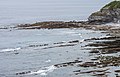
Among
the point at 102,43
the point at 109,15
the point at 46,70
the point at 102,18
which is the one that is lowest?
the point at 46,70

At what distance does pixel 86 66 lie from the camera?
6400cm

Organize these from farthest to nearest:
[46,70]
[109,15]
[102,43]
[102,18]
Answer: [102,18] < [109,15] < [102,43] < [46,70]

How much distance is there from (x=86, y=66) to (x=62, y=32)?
47732 millimetres

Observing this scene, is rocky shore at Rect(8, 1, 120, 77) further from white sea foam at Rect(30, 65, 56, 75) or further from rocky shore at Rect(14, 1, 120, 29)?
white sea foam at Rect(30, 65, 56, 75)

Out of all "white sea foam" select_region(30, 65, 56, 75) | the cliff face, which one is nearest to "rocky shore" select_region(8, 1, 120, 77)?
the cliff face

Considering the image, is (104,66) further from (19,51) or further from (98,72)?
(19,51)

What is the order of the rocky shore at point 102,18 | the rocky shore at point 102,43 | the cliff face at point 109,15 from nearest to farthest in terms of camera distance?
the rocky shore at point 102,43 < the cliff face at point 109,15 < the rocky shore at point 102,18

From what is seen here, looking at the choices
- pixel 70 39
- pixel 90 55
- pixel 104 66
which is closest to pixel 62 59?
pixel 90 55

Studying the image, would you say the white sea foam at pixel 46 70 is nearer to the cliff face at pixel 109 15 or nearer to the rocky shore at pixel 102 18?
the rocky shore at pixel 102 18

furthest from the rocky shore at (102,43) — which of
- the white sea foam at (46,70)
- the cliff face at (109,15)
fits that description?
the white sea foam at (46,70)

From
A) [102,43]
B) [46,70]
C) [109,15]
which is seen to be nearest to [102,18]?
[109,15]

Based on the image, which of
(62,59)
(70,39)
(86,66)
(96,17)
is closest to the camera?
(86,66)

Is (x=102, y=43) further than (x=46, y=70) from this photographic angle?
Yes

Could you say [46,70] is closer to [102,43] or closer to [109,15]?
[102,43]
